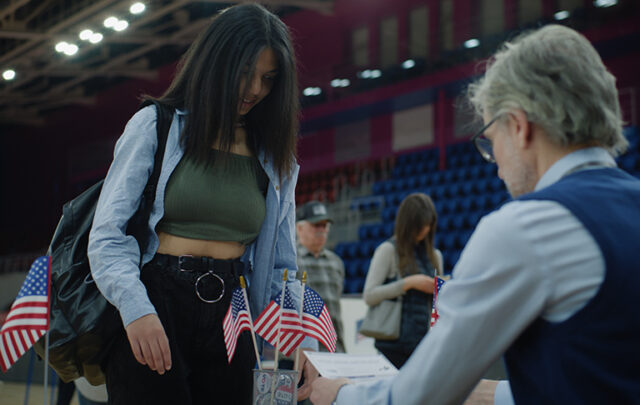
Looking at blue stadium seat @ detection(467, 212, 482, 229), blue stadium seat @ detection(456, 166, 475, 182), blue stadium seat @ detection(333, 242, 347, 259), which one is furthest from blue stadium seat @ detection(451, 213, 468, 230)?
blue stadium seat @ detection(333, 242, 347, 259)

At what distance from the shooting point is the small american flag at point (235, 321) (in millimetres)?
1449

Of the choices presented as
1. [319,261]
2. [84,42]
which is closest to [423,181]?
[84,42]

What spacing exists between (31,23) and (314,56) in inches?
223

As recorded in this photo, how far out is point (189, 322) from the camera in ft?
4.95

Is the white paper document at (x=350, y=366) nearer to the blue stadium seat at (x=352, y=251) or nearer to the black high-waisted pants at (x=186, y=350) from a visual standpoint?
the black high-waisted pants at (x=186, y=350)

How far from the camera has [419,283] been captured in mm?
3551

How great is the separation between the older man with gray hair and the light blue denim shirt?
55 centimetres

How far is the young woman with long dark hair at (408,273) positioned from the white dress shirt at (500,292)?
2.62 metres

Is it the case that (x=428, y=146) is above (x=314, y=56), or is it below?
below

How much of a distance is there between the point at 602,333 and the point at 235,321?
2.67 feet

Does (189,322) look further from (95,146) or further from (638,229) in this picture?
(95,146)

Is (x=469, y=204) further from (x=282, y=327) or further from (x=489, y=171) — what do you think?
(x=282, y=327)

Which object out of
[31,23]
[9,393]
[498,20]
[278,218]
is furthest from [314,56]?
[278,218]

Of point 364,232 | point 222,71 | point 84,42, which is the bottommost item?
point 222,71
